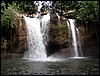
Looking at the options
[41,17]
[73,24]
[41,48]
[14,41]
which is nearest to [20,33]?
[14,41]

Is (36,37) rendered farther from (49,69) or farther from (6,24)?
(49,69)

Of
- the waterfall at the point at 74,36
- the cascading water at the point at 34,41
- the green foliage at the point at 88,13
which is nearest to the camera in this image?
the green foliage at the point at 88,13

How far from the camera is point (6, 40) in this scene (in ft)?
68.6

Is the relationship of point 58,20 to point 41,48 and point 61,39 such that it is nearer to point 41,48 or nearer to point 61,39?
point 61,39

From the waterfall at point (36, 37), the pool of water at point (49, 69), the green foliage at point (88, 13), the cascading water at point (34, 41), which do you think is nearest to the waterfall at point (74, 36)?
the green foliage at point (88, 13)

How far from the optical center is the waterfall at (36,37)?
71.9 feet

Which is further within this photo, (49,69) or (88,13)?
(88,13)

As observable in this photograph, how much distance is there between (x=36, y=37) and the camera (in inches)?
891

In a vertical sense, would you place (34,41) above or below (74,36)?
below

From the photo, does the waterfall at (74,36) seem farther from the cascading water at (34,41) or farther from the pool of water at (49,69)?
the pool of water at (49,69)

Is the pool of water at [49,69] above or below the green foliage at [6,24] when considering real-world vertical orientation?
below

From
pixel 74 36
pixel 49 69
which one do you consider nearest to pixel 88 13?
pixel 74 36

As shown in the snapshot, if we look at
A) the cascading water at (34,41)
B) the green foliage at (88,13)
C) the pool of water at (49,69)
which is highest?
the green foliage at (88,13)

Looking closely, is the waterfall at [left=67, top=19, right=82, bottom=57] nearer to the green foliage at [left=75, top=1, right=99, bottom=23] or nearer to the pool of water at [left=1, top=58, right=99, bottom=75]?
the green foliage at [left=75, top=1, right=99, bottom=23]
